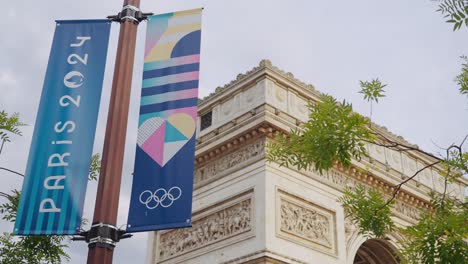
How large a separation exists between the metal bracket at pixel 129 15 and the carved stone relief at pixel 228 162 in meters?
9.86

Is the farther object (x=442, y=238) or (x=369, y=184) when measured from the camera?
(x=369, y=184)

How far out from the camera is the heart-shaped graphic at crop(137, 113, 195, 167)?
6.05m

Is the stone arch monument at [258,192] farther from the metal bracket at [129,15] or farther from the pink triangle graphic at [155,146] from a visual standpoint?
the metal bracket at [129,15]

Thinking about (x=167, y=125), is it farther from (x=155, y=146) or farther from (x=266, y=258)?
(x=266, y=258)

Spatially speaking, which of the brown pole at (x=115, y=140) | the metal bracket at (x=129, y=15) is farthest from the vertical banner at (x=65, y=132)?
the brown pole at (x=115, y=140)

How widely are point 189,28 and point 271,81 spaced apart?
10.9 meters

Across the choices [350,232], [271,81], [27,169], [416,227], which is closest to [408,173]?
[350,232]

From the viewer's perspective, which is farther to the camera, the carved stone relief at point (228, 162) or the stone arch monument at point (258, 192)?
the carved stone relief at point (228, 162)

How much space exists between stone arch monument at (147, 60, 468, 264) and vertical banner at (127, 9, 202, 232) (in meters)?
9.01

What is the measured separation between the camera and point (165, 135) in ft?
20.2

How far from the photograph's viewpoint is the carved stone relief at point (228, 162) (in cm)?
1656

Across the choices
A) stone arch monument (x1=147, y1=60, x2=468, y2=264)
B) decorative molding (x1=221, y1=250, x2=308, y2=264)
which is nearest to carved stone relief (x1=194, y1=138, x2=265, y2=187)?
stone arch monument (x1=147, y1=60, x2=468, y2=264)

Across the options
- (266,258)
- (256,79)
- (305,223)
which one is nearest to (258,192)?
(305,223)

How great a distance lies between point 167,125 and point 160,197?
2.79 feet
